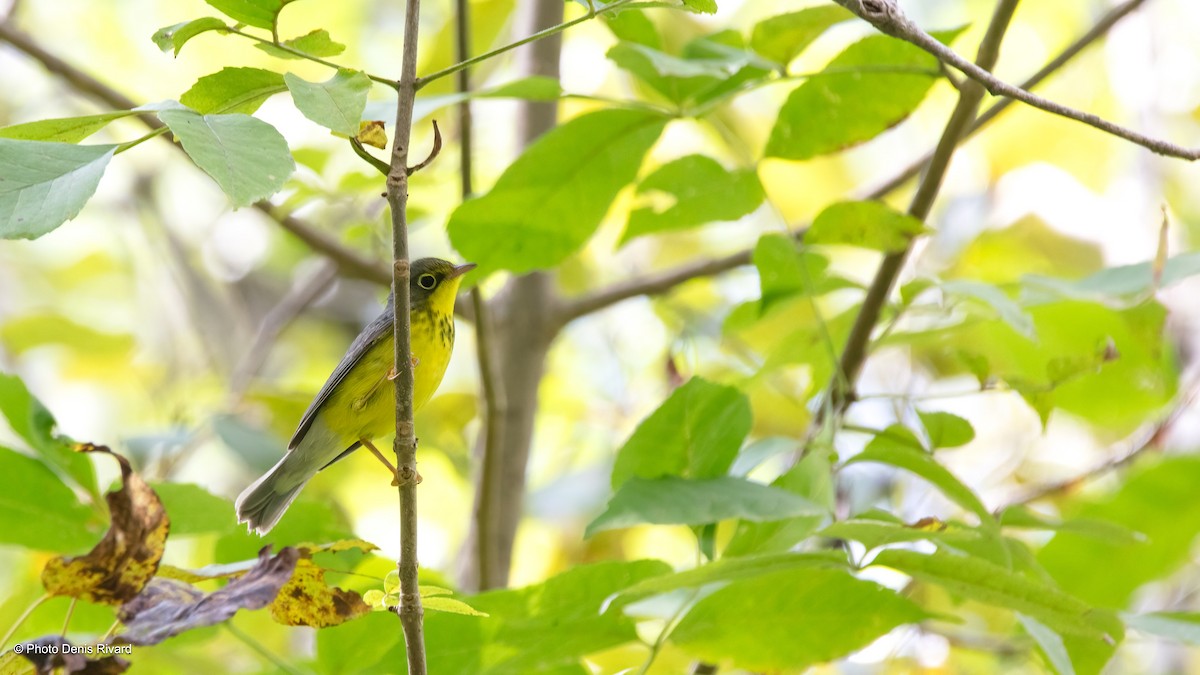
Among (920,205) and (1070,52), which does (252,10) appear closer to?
(920,205)

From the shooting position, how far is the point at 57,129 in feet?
5.39

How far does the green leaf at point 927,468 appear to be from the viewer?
6.81ft

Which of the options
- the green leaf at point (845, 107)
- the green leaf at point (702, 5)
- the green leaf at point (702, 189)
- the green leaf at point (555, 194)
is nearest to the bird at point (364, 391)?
the green leaf at point (555, 194)

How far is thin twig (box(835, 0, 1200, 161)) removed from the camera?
1629mm

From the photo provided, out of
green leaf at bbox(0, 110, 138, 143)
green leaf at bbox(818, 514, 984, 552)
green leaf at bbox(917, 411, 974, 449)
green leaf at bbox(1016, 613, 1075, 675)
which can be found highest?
green leaf at bbox(0, 110, 138, 143)

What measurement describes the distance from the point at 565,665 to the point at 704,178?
1.17 metres

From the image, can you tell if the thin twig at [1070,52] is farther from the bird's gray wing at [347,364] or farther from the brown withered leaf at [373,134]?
the bird's gray wing at [347,364]

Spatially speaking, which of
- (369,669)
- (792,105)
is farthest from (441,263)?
(369,669)

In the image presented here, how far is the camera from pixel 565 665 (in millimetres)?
2215

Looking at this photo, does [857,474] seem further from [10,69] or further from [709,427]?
[10,69]

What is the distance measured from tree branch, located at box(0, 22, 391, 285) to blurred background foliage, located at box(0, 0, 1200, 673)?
0.11 metres

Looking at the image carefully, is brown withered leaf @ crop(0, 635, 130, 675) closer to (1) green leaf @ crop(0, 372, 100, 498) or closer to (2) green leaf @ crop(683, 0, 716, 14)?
(1) green leaf @ crop(0, 372, 100, 498)

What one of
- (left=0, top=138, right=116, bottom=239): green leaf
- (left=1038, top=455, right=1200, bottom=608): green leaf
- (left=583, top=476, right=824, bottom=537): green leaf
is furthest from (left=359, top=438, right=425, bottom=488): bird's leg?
(left=1038, top=455, right=1200, bottom=608): green leaf

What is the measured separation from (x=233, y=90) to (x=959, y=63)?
110cm
